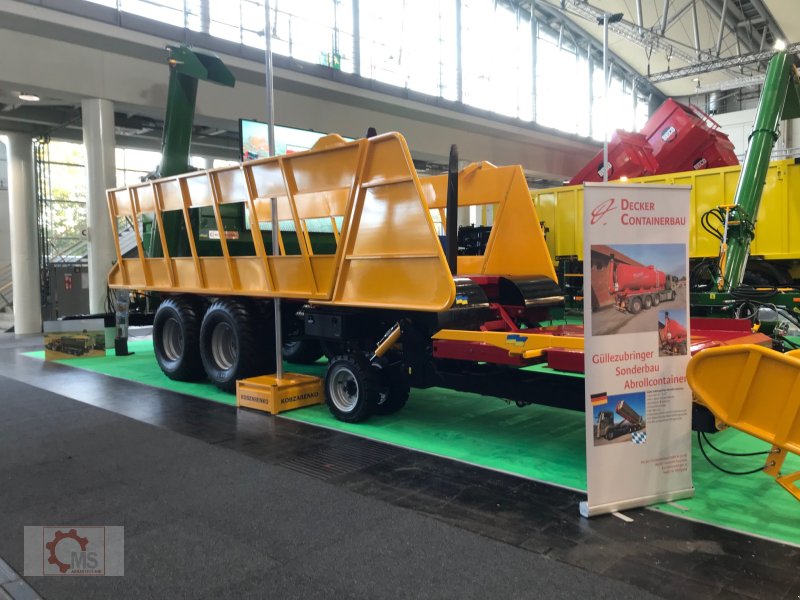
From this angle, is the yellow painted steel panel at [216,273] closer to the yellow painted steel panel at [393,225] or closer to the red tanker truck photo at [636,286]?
the yellow painted steel panel at [393,225]

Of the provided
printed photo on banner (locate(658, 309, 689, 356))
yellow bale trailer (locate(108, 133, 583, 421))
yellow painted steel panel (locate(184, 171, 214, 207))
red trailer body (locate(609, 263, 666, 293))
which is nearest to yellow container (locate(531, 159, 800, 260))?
yellow bale trailer (locate(108, 133, 583, 421))

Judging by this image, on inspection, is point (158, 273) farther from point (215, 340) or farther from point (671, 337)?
point (671, 337)

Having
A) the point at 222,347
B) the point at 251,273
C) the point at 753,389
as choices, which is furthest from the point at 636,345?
the point at 222,347

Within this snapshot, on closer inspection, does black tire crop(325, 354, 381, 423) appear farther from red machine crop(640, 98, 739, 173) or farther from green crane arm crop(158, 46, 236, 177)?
red machine crop(640, 98, 739, 173)

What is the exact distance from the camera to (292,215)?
239 inches

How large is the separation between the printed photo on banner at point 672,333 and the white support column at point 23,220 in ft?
49.6

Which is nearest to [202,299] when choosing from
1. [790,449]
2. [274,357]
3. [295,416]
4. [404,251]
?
[274,357]

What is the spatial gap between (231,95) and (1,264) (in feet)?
41.6

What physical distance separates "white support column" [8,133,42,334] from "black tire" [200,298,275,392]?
9.62m

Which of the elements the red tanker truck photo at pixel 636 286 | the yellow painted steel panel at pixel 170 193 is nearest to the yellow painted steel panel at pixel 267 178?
the yellow painted steel panel at pixel 170 193

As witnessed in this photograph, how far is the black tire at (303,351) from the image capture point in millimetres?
9211

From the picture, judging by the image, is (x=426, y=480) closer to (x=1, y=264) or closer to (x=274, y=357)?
(x=274, y=357)

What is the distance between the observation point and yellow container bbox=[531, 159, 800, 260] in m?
9.44

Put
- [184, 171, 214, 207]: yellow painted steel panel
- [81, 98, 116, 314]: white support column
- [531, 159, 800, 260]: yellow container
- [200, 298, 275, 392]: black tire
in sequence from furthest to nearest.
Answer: [81, 98, 116, 314]: white support column, [531, 159, 800, 260]: yellow container, [200, 298, 275, 392]: black tire, [184, 171, 214, 207]: yellow painted steel panel
